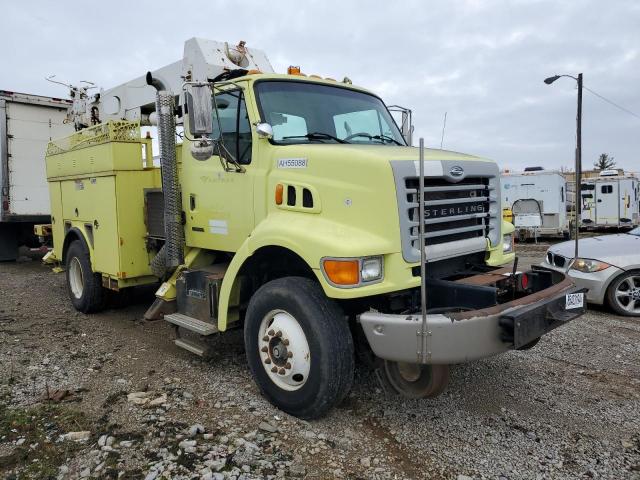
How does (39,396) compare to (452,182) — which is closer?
(452,182)

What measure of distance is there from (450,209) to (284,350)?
1641 mm

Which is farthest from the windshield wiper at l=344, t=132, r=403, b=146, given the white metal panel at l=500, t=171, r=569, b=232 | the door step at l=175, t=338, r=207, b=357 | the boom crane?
the white metal panel at l=500, t=171, r=569, b=232

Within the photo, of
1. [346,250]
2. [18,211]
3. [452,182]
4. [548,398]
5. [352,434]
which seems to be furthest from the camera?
[18,211]

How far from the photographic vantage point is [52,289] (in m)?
8.77

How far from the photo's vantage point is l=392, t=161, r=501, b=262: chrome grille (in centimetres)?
352

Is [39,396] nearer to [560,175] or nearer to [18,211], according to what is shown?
[18,211]

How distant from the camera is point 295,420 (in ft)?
12.5

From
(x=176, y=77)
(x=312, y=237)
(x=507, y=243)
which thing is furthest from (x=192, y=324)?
(x=176, y=77)

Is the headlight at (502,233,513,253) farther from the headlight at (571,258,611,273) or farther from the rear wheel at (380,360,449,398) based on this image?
the headlight at (571,258,611,273)

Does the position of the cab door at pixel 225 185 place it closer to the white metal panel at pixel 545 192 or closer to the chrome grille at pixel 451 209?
the chrome grille at pixel 451 209

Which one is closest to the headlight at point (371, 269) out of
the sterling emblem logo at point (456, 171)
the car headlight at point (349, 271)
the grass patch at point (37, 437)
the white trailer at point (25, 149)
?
the car headlight at point (349, 271)

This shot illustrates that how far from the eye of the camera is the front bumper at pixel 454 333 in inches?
125

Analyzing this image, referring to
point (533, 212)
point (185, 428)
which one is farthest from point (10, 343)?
point (533, 212)

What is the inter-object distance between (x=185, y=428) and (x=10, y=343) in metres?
3.11
